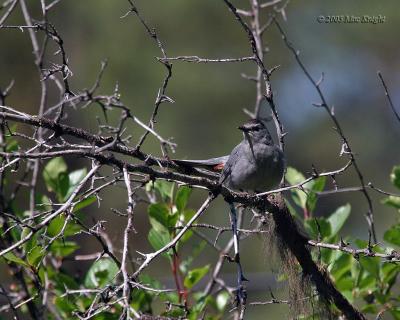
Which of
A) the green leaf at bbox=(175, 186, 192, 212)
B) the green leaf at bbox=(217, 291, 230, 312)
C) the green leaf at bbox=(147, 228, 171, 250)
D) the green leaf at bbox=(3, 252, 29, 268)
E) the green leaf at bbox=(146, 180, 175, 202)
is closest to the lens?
the green leaf at bbox=(3, 252, 29, 268)

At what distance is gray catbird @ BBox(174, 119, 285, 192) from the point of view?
208 inches

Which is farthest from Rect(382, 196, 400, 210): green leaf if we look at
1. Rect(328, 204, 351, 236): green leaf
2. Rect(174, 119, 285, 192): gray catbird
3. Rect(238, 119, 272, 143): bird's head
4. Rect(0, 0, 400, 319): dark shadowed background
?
Rect(0, 0, 400, 319): dark shadowed background

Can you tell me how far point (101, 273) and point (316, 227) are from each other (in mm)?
1334

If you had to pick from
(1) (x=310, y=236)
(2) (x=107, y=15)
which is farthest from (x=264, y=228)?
(2) (x=107, y=15)

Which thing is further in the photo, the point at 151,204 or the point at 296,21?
the point at 296,21

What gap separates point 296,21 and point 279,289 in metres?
21.9

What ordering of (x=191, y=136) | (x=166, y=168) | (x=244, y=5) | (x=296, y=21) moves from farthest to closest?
(x=296, y=21) → (x=191, y=136) → (x=244, y=5) → (x=166, y=168)

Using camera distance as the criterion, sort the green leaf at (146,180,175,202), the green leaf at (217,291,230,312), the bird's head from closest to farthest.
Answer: the green leaf at (146,180,175,202), the green leaf at (217,291,230,312), the bird's head

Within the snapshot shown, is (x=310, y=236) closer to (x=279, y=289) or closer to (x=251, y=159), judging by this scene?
(x=279, y=289)

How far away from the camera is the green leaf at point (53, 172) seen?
4762mm

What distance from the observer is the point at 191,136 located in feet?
76.1

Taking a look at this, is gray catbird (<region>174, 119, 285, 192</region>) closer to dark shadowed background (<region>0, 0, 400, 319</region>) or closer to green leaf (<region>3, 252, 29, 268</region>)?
green leaf (<region>3, 252, 29, 268</region>)

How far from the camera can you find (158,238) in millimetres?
4449

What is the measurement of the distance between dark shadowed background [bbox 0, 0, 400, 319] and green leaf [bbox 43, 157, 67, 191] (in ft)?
49.5
